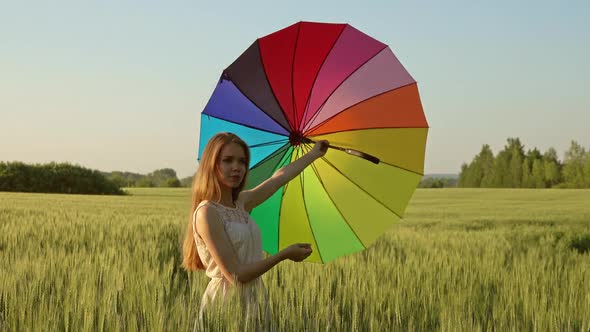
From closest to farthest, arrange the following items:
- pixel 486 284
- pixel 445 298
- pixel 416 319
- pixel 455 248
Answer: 1. pixel 416 319
2. pixel 445 298
3. pixel 486 284
4. pixel 455 248

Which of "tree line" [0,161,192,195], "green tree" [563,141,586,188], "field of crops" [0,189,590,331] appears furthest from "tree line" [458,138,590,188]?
"field of crops" [0,189,590,331]

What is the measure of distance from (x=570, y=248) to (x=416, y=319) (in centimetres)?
599

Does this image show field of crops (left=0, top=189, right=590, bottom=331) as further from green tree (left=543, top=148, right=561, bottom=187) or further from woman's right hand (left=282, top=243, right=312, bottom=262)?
green tree (left=543, top=148, right=561, bottom=187)

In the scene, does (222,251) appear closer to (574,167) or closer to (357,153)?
(357,153)

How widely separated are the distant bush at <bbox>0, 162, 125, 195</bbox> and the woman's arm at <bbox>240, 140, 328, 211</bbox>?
3877 cm

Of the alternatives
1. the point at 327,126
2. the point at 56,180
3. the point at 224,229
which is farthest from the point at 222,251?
the point at 56,180

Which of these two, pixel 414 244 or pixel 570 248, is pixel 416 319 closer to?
pixel 414 244

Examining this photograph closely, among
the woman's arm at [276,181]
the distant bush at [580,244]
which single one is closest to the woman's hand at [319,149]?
the woman's arm at [276,181]

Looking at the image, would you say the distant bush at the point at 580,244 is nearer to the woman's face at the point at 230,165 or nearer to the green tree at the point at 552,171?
the woman's face at the point at 230,165

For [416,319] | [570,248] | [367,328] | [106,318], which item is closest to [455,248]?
[570,248]

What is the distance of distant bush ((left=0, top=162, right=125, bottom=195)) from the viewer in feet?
133

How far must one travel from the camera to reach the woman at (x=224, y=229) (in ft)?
9.11

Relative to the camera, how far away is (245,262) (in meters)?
2.97

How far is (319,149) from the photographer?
356 centimetres
